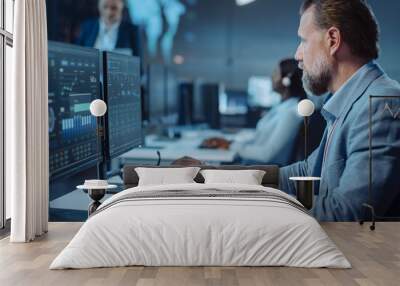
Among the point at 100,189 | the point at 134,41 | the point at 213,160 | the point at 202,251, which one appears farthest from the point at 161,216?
the point at 134,41

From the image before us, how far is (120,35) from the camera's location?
8.38 meters

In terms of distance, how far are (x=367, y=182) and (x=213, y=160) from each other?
5.85ft

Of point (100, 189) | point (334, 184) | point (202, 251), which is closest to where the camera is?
point (202, 251)

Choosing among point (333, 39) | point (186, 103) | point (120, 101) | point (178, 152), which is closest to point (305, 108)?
point (333, 39)

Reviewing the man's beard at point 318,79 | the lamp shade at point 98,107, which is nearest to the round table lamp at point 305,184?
the man's beard at point 318,79

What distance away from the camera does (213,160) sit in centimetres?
834

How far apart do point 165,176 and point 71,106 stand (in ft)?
5.12

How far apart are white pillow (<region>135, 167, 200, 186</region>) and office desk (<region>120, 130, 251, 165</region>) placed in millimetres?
630

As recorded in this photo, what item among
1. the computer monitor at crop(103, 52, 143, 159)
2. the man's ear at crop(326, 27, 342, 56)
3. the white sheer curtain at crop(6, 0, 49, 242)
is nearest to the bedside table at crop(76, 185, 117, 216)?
the white sheer curtain at crop(6, 0, 49, 242)

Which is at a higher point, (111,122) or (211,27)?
(211,27)

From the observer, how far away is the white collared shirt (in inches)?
330

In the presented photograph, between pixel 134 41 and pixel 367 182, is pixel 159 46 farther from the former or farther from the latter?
pixel 367 182

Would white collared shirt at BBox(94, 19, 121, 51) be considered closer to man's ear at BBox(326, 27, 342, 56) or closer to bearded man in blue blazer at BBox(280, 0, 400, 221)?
bearded man in blue blazer at BBox(280, 0, 400, 221)

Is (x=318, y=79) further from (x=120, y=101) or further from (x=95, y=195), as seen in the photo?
(x=95, y=195)
